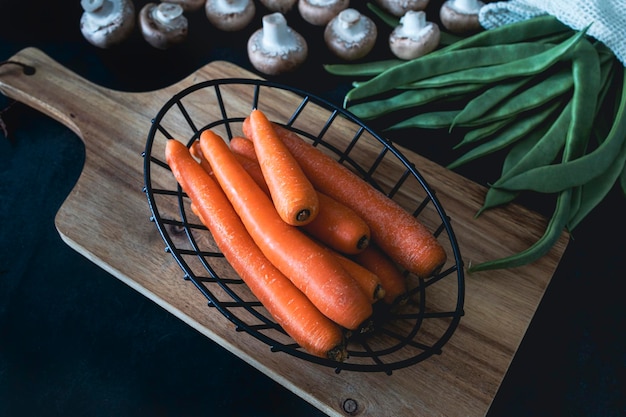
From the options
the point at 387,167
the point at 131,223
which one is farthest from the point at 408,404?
the point at 131,223

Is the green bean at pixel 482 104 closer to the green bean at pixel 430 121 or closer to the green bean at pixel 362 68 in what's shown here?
the green bean at pixel 430 121

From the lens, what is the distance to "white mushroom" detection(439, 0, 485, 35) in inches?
74.4

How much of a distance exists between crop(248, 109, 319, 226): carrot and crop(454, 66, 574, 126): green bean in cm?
62

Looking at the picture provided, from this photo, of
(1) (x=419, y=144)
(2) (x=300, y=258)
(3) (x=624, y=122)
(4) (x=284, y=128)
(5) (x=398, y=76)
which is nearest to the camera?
(2) (x=300, y=258)

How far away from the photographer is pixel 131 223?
144 centimetres

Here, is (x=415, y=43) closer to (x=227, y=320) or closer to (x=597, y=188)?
(x=597, y=188)

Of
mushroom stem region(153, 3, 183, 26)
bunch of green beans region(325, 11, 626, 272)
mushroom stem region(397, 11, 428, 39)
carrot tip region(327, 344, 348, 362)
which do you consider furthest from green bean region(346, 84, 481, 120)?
carrot tip region(327, 344, 348, 362)

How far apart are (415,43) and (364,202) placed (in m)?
0.77

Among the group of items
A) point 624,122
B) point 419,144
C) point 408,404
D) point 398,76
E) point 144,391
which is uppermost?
point 398,76

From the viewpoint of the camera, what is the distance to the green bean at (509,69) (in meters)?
1.56

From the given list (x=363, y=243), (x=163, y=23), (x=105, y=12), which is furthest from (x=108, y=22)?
(x=363, y=243)

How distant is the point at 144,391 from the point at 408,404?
70 cm

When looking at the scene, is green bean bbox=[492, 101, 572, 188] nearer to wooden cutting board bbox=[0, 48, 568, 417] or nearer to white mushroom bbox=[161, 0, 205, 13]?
wooden cutting board bbox=[0, 48, 568, 417]

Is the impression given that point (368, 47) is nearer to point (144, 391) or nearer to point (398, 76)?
point (398, 76)
